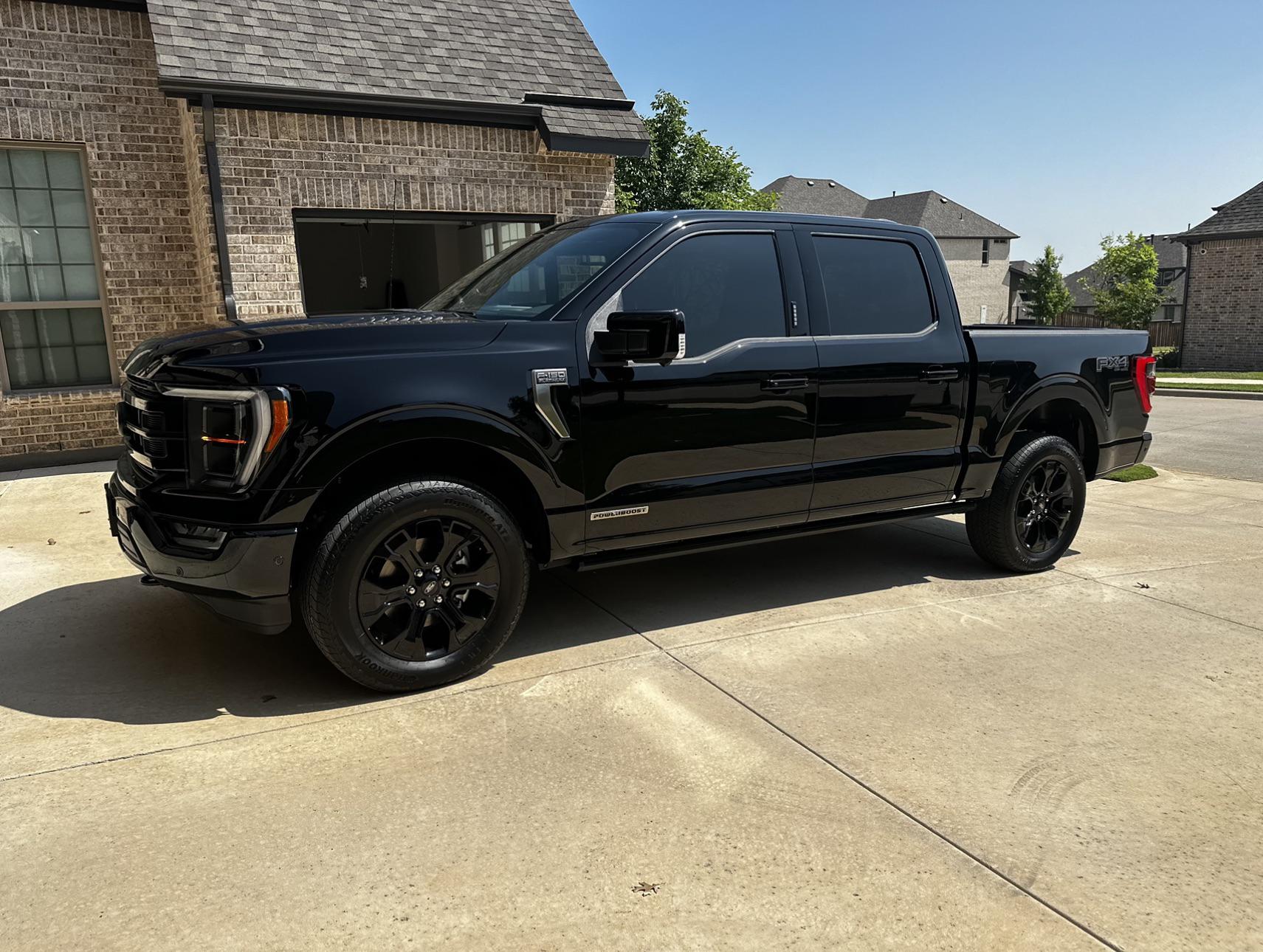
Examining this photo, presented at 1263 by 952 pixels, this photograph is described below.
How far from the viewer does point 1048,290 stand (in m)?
62.4

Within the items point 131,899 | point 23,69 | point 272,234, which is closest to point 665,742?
point 131,899

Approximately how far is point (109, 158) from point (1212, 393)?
20131 mm

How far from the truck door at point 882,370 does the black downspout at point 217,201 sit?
565cm

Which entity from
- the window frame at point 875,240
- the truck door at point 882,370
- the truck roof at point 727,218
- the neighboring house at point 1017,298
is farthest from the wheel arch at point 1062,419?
the neighboring house at point 1017,298

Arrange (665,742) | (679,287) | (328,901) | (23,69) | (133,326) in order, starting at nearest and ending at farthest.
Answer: (328,901), (665,742), (679,287), (23,69), (133,326)

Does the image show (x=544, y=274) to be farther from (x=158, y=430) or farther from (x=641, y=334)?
(x=158, y=430)

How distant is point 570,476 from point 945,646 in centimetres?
199

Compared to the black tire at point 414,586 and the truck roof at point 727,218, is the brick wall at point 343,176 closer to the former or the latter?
the truck roof at point 727,218

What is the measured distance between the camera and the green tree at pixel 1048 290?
61625 mm

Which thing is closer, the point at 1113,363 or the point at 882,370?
the point at 882,370

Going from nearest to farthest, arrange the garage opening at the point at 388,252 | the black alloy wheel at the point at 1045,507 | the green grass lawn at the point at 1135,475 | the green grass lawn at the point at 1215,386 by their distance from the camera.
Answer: the black alloy wheel at the point at 1045,507 → the green grass lawn at the point at 1135,475 → the garage opening at the point at 388,252 → the green grass lawn at the point at 1215,386

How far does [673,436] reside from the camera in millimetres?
4195

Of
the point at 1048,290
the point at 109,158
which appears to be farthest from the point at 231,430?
the point at 1048,290

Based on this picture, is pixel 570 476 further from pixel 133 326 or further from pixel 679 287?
pixel 133 326
